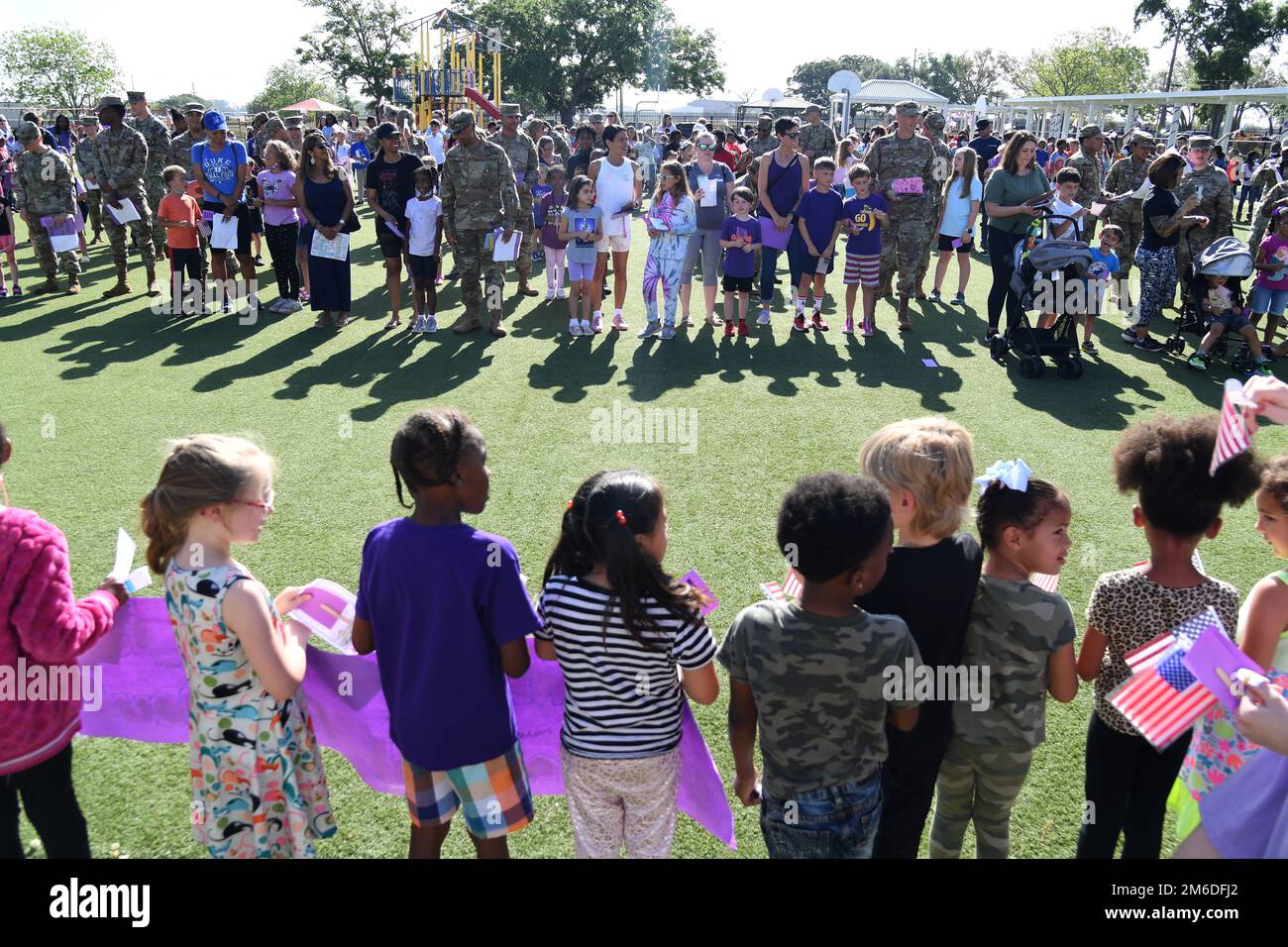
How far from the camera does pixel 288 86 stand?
7188cm

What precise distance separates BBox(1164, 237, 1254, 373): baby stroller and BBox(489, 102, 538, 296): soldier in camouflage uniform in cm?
759

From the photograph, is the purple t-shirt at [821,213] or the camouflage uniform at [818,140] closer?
the purple t-shirt at [821,213]

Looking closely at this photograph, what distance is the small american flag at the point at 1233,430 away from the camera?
203 cm

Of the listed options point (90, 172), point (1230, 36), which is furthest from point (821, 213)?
point (1230, 36)

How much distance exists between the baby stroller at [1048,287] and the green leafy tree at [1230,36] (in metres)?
52.0

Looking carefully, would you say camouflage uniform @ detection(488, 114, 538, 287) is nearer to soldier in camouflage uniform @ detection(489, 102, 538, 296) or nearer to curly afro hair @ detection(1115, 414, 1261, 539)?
soldier in camouflage uniform @ detection(489, 102, 538, 296)

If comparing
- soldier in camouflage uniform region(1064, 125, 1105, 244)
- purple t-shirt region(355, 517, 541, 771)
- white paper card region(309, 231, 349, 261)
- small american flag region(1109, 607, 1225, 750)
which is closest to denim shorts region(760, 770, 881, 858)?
small american flag region(1109, 607, 1225, 750)

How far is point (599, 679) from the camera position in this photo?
220 centimetres

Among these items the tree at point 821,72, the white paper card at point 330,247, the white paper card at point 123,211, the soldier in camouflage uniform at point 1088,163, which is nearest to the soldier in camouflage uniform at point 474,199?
the white paper card at point 330,247

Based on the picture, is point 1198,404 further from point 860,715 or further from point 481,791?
point 481,791

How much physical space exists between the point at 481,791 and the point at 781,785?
83 centimetres

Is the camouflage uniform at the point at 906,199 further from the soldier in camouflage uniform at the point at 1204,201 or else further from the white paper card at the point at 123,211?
the white paper card at the point at 123,211

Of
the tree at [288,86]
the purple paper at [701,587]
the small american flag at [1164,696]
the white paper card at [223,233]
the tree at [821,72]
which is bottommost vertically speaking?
the small american flag at [1164,696]
